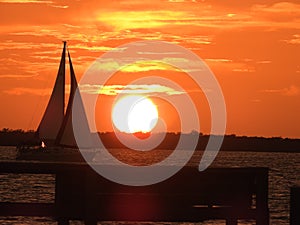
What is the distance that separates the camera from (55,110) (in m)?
86.4

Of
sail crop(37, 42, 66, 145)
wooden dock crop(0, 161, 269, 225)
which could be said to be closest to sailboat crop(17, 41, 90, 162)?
sail crop(37, 42, 66, 145)

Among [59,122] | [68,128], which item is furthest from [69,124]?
[59,122]

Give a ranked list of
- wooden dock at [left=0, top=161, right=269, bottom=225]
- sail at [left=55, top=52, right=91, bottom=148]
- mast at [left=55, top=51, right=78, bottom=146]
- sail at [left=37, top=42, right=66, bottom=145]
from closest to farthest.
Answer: wooden dock at [left=0, top=161, right=269, bottom=225] < mast at [left=55, top=51, right=78, bottom=146] < sail at [left=55, top=52, right=91, bottom=148] < sail at [left=37, top=42, right=66, bottom=145]

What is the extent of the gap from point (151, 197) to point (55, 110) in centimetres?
7537

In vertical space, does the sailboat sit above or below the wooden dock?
above

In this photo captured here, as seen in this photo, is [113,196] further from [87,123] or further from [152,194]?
[87,123]

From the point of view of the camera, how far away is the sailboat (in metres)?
82.4

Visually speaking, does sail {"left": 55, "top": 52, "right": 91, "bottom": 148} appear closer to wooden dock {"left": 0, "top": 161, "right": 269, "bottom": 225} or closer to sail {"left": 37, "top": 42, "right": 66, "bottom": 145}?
sail {"left": 37, "top": 42, "right": 66, "bottom": 145}

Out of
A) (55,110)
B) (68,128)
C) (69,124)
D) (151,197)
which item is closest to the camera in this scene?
(151,197)

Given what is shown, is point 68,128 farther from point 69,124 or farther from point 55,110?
point 55,110

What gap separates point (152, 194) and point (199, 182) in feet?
2.29

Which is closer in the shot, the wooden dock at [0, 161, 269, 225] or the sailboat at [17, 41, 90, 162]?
the wooden dock at [0, 161, 269, 225]

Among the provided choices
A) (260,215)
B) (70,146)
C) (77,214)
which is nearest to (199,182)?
(260,215)

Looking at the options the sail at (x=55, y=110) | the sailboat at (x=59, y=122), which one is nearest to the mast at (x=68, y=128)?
the sailboat at (x=59, y=122)
